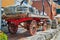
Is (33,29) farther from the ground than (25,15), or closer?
closer

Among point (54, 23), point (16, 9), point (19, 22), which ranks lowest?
point (54, 23)

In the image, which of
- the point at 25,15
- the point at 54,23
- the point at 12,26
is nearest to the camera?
the point at 25,15

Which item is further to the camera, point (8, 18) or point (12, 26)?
point (12, 26)

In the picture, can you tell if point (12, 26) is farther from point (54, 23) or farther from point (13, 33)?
point (54, 23)

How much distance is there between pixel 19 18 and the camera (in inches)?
505

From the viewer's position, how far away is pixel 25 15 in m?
12.6

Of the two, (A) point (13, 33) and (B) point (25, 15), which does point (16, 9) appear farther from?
(A) point (13, 33)

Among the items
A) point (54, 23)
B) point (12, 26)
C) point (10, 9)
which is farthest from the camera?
point (54, 23)

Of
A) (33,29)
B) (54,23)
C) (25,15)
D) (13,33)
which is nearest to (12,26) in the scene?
(13,33)

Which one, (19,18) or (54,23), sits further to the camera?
(54,23)

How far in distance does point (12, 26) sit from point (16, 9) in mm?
2669

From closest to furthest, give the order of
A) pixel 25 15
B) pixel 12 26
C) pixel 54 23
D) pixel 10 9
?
pixel 25 15, pixel 10 9, pixel 12 26, pixel 54 23

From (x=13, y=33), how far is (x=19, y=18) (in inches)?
127

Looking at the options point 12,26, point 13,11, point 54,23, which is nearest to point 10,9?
point 13,11
